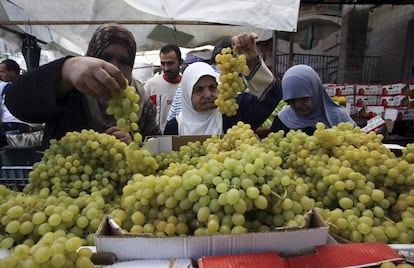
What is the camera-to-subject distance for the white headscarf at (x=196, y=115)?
2.24 metres

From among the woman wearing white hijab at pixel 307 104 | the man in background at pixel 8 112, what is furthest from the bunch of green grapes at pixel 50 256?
the man in background at pixel 8 112

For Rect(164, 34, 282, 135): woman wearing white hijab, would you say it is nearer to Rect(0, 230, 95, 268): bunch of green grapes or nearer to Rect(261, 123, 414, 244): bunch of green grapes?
Rect(261, 123, 414, 244): bunch of green grapes

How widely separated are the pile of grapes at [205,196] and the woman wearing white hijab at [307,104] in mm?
1281

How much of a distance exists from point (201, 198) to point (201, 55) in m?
9.42

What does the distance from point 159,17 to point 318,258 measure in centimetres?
400

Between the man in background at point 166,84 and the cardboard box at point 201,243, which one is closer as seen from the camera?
the cardboard box at point 201,243

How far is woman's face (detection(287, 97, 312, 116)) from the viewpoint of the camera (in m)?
2.55

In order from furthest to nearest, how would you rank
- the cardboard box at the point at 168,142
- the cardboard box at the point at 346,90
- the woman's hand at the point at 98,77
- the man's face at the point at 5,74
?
the cardboard box at the point at 346,90 < the man's face at the point at 5,74 < the cardboard box at the point at 168,142 < the woman's hand at the point at 98,77

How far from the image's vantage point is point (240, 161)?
0.86m

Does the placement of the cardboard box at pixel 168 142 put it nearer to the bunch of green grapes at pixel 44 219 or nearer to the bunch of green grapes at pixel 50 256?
the bunch of green grapes at pixel 44 219

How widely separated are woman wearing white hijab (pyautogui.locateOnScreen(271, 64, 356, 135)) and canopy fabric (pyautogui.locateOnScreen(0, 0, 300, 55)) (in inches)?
36.9

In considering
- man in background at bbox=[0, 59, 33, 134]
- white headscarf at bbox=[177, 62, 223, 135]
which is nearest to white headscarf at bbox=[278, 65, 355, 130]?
white headscarf at bbox=[177, 62, 223, 135]

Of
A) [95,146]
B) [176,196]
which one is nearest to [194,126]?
[95,146]

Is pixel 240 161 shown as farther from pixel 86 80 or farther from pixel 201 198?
pixel 86 80
